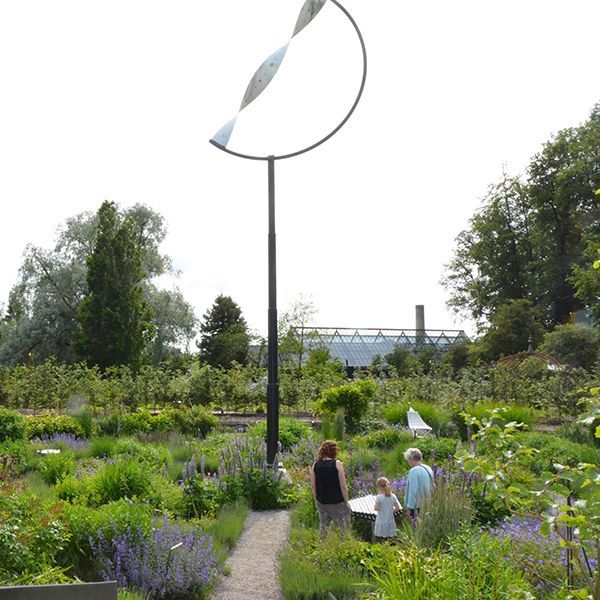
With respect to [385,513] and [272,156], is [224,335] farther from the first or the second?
[385,513]

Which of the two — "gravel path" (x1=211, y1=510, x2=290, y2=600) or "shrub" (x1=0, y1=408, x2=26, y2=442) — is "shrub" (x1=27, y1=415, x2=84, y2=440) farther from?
"gravel path" (x1=211, y1=510, x2=290, y2=600)

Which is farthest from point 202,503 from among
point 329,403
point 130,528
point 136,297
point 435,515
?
point 136,297

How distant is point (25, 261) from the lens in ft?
116

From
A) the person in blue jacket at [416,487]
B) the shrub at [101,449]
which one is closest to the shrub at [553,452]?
the person in blue jacket at [416,487]

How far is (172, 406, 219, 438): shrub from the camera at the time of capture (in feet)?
46.1

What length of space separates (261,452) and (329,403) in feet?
18.7

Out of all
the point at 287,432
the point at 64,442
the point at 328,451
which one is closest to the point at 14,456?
the point at 64,442

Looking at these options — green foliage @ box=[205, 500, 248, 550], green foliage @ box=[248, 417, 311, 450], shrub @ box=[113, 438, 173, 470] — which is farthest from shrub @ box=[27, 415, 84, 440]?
green foliage @ box=[205, 500, 248, 550]

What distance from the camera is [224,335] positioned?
42094mm

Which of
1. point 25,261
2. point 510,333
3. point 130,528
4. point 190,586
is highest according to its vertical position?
point 25,261

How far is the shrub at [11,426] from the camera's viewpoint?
11.2 m

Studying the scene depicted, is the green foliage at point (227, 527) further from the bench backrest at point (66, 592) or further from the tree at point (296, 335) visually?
the tree at point (296, 335)

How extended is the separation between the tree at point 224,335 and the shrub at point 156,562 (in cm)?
3077

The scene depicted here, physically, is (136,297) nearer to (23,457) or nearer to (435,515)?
(23,457)
